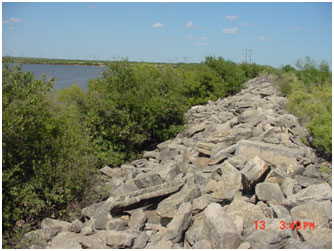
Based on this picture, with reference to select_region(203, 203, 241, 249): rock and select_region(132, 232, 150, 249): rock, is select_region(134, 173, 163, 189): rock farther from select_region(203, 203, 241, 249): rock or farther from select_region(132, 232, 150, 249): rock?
select_region(203, 203, 241, 249): rock

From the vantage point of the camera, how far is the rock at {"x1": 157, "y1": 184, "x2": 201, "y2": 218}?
6059mm

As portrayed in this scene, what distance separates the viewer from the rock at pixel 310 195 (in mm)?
5465

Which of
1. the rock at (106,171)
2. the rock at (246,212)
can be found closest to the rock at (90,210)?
the rock at (106,171)

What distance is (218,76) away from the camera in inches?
993

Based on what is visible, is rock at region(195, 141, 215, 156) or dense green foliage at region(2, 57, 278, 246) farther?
rock at region(195, 141, 215, 156)

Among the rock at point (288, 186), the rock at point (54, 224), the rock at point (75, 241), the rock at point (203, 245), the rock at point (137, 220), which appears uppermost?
the rock at point (288, 186)

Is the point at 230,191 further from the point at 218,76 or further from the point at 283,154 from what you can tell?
the point at 218,76

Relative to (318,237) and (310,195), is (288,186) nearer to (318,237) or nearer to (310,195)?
(310,195)

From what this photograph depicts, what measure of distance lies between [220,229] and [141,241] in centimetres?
134

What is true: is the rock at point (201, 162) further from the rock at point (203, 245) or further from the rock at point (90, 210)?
the rock at point (203, 245)

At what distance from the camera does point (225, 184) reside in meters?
6.54

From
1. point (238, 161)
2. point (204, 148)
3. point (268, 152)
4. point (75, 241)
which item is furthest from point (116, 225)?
point (204, 148)

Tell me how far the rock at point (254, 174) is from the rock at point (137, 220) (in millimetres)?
1867
